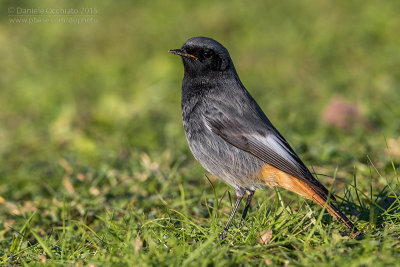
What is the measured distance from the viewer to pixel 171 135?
788 cm

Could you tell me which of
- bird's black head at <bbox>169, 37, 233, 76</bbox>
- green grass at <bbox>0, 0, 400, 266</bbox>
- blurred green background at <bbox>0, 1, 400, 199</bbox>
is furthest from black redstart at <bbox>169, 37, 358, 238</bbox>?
blurred green background at <bbox>0, 1, 400, 199</bbox>

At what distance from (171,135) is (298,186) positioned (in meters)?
3.72

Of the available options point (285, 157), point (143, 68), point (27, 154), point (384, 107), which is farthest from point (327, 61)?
point (285, 157)

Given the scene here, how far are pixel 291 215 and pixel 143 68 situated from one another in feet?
25.0

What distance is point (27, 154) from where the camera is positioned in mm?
7895

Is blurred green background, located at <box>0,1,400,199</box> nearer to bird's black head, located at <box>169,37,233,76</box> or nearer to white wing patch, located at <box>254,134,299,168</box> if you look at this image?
white wing patch, located at <box>254,134,299,168</box>

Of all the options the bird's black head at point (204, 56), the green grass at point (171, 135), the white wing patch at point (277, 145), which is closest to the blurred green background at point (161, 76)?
the green grass at point (171, 135)

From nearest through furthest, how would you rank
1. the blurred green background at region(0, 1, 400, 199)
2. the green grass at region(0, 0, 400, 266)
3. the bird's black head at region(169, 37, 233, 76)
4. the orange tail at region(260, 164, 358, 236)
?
the green grass at region(0, 0, 400, 266) < the orange tail at region(260, 164, 358, 236) < the bird's black head at region(169, 37, 233, 76) < the blurred green background at region(0, 1, 400, 199)

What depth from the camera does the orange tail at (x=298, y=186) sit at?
4059mm

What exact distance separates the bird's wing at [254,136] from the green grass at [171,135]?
297 millimetres

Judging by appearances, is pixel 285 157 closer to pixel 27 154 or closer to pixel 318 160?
pixel 318 160

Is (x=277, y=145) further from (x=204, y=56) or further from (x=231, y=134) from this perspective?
(x=204, y=56)

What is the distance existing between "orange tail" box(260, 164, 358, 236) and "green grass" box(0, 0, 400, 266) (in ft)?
0.37

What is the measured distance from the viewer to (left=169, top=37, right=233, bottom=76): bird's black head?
497 cm
